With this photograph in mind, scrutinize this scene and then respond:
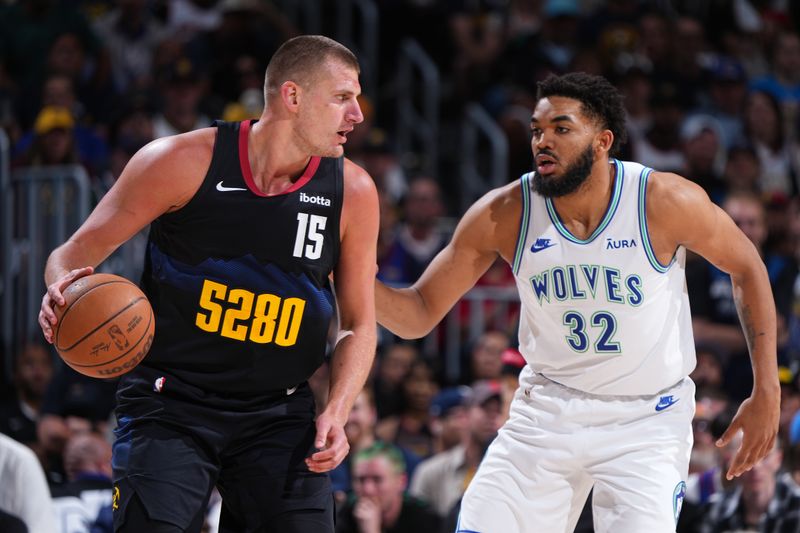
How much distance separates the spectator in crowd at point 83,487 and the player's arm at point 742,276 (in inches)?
159

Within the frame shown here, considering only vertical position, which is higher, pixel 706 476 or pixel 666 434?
pixel 666 434

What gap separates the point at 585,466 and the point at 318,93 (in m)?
1.72

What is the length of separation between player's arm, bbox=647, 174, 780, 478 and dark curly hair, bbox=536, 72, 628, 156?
316mm

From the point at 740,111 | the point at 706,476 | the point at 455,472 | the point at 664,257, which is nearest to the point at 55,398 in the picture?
the point at 455,472

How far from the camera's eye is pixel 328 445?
4430 millimetres

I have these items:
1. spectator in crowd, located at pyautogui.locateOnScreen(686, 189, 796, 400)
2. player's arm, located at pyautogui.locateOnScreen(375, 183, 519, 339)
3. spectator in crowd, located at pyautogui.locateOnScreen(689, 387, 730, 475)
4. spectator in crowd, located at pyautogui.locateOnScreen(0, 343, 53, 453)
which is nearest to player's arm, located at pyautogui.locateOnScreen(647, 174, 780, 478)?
player's arm, located at pyautogui.locateOnScreen(375, 183, 519, 339)

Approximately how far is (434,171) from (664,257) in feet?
24.1

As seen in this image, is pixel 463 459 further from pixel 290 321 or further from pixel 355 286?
pixel 290 321

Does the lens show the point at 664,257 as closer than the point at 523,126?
Yes

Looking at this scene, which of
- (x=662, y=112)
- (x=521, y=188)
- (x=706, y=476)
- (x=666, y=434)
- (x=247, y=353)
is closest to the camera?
(x=247, y=353)

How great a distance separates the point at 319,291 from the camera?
465cm

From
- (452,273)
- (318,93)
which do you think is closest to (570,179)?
(452,273)

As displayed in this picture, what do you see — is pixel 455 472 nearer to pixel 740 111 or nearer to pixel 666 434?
pixel 666 434

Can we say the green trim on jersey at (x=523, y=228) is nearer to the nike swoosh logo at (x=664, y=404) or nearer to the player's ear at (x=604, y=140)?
the player's ear at (x=604, y=140)
